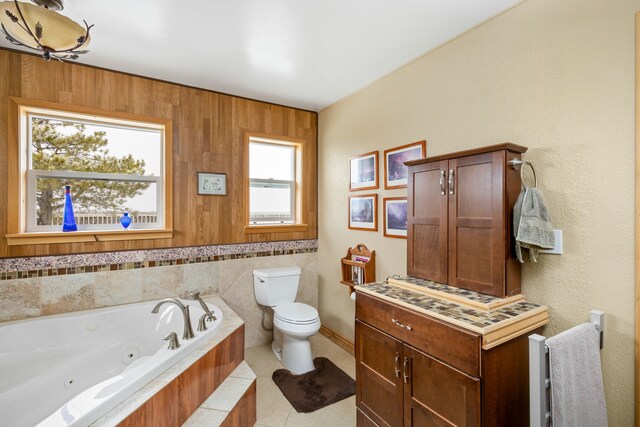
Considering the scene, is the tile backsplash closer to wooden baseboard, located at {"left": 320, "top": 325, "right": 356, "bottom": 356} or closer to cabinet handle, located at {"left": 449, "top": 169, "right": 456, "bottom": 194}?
wooden baseboard, located at {"left": 320, "top": 325, "right": 356, "bottom": 356}

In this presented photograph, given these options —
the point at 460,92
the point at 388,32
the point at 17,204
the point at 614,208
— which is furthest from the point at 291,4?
the point at 17,204

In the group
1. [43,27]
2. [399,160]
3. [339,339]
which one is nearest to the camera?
[43,27]

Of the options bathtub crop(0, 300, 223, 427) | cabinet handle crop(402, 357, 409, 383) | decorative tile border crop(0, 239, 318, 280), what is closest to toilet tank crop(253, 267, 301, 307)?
decorative tile border crop(0, 239, 318, 280)

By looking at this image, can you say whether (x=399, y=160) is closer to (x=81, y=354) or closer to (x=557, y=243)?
(x=557, y=243)

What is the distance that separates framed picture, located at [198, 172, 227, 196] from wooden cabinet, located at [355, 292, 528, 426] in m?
1.77

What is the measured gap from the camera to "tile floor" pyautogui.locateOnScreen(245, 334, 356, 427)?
1.96m

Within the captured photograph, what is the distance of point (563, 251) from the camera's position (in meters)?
1.46

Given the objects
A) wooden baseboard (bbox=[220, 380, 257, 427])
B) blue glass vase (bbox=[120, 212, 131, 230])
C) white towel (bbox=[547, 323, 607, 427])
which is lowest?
wooden baseboard (bbox=[220, 380, 257, 427])

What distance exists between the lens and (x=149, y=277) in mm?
2562

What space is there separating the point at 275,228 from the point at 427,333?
2051 mm

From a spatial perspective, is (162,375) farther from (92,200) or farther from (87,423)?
(92,200)

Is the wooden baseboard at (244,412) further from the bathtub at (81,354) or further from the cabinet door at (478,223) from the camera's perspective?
the cabinet door at (478,223)

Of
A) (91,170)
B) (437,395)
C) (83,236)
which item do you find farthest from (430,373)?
(91,170)

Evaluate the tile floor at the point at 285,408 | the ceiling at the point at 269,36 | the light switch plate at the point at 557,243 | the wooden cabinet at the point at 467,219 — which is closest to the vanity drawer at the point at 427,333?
the wooden cabinet at the point at 467,219
